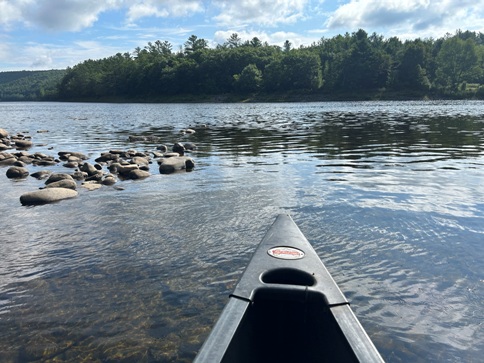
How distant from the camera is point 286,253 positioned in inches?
221

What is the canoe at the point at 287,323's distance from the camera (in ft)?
11.7

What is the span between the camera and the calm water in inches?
208

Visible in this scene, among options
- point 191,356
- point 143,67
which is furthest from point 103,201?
point 143,67

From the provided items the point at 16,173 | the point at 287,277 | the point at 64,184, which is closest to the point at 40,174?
the point at 16,173

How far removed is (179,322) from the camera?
5.59 metres

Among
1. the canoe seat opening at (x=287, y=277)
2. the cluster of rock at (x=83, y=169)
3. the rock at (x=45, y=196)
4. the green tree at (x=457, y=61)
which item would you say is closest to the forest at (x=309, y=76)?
the green tree at (x=457, y=61)

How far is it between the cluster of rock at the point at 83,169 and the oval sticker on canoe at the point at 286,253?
28.9 feet

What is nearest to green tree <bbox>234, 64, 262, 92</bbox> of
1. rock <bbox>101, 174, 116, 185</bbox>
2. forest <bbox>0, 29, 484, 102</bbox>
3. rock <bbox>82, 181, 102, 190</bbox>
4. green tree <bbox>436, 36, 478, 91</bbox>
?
forest <bbox>0, 29, 484, 102</bbox>

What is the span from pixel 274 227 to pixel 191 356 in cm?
271

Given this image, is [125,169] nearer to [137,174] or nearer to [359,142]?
[137,174]

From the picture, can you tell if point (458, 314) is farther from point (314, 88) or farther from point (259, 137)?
point (314, 88)

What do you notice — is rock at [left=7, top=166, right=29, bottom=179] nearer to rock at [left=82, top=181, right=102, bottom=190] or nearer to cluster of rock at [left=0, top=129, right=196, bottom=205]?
cluster of rock at [left=0, top=129, right=196, bottom=205]

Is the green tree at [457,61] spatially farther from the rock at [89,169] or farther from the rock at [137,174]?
the rock at [89,169]

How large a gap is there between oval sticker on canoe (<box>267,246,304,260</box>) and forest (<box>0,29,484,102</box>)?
113823 mm
